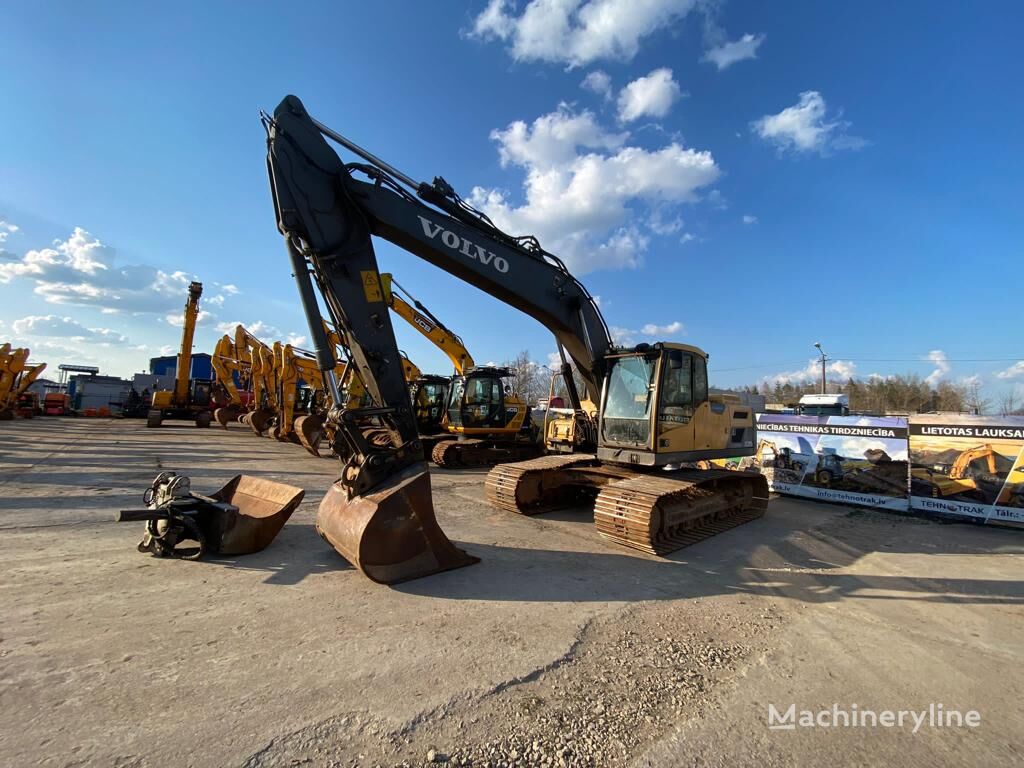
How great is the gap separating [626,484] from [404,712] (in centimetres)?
447

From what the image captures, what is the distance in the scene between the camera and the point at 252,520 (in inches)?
215

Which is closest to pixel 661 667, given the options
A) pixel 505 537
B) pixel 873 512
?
pixel 505 537

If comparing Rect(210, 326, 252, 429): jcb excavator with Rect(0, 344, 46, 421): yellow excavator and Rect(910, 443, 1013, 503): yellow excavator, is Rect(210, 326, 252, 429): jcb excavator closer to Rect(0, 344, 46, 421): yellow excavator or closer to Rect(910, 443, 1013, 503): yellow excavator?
Rect(0, 344, 46, 421): yellow excavator

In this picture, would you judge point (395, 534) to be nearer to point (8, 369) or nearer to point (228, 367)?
point (228, 367)

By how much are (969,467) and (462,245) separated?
383 inches

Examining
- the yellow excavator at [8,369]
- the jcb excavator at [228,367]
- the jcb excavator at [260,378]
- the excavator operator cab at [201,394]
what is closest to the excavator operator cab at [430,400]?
the jcb excavator at [260,378]

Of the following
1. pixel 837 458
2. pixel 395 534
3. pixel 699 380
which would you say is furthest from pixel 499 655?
pixel 837 458

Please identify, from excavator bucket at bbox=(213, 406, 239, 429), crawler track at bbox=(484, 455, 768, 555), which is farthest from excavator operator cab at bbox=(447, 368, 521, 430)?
excavator bucket at bbox=(213, 406, 239, 429)

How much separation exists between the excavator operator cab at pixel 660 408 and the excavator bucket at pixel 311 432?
1048cm

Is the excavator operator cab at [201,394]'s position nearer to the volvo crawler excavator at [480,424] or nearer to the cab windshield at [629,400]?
the volvo crawler excavator at [480,424]

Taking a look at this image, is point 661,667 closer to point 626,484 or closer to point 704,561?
point 704,561

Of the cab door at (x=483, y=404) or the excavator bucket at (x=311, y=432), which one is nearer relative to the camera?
the cab door at (x=483, y=404)

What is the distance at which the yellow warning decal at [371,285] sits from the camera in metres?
6.09

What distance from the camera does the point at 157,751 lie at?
7.89 ft
